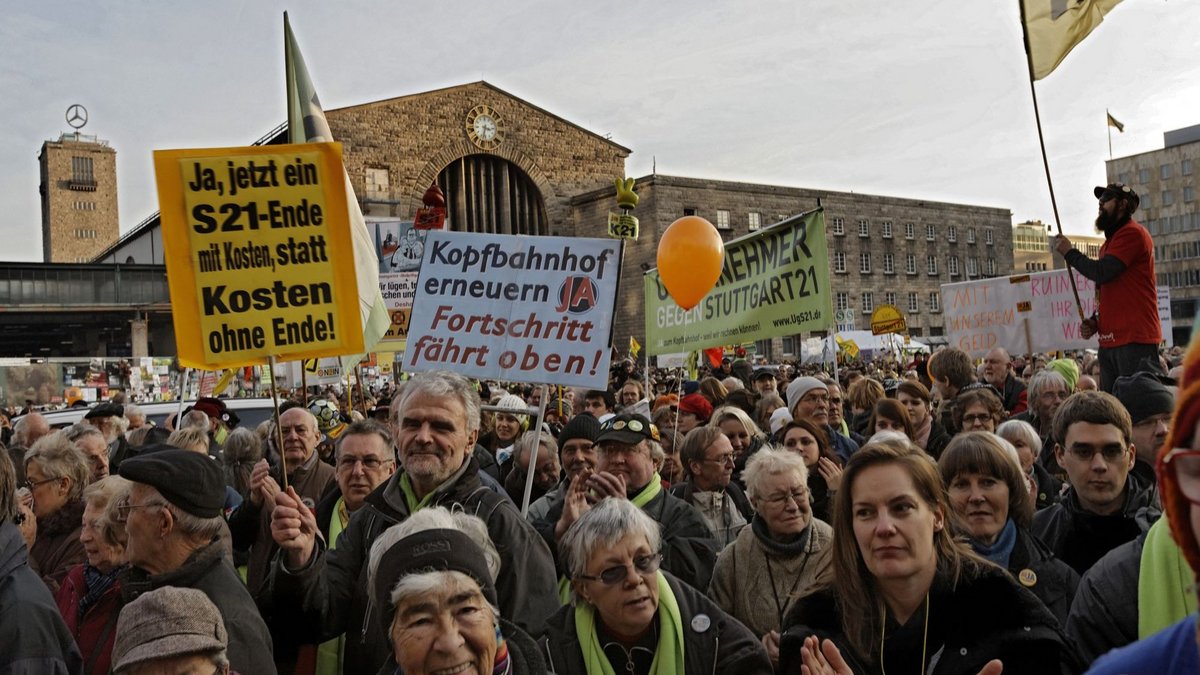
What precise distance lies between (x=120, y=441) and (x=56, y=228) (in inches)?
3998

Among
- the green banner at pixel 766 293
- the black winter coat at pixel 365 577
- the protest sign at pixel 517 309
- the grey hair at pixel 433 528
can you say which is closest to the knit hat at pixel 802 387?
the green banner at pixel 766 293

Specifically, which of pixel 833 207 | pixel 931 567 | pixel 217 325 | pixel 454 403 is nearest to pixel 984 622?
pixel 931 567

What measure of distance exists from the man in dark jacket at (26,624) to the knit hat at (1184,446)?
300 centimetres

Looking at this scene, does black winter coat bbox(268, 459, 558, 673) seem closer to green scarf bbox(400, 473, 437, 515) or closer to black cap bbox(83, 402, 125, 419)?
green scarf bbox(400, 473, 437, 515)

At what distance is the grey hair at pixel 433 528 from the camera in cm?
286

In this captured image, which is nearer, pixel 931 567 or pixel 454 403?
pixel 931 567

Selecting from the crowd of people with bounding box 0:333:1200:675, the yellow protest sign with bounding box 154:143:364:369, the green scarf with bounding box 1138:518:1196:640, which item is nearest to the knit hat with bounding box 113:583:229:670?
the crowd of people with bounding box 0:333:1200:675

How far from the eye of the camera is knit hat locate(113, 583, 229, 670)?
8.05 ft

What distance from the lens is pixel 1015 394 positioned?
832 cm

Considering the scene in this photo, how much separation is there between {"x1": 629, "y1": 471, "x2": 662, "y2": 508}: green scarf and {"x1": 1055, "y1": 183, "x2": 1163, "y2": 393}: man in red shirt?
Answer: 3.11 metres

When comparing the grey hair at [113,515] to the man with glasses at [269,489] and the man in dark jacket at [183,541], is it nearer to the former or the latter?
the man in dark jacket at [183,541]

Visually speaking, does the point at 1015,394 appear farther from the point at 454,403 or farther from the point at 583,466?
the point at 454,403

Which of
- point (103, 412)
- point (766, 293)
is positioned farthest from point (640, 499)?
point (103, 412)

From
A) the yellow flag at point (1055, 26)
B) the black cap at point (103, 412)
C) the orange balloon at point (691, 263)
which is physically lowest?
the black cap at point (103, 412)
